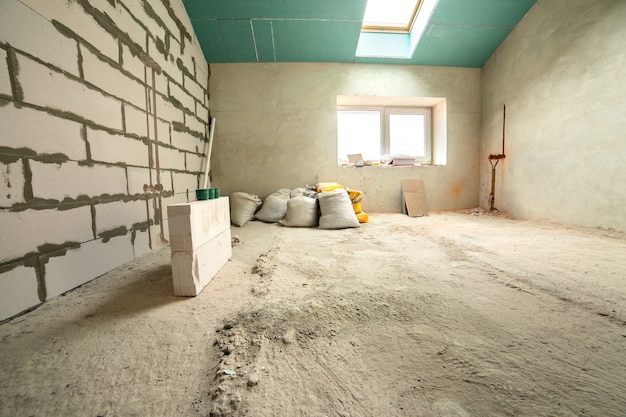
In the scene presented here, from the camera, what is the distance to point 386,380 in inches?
26.8

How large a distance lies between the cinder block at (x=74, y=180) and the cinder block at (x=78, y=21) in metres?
0.64

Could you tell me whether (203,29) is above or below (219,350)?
above

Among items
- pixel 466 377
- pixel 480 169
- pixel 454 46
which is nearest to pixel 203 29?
pixel 454 46

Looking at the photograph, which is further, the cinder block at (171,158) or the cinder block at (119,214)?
the cinder block at (171,158)

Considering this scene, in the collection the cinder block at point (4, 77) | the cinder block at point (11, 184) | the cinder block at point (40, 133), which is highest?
the cinder block at point (4, 77)

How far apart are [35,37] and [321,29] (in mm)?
Result: 2974

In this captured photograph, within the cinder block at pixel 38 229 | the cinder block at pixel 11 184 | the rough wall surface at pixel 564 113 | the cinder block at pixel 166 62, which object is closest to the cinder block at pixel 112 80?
the cinder block at pixel 166 62

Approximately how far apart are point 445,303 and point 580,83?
10.7 feet

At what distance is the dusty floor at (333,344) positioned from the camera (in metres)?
0.62

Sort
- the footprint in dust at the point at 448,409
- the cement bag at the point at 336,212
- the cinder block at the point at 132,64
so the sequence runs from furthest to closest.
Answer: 1. the cement bag at the point at 336,212
2. the cinder block at the point at 132,64
3. the footprint in dust at the point at 448,409

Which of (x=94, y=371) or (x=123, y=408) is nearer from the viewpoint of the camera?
(x=123, y=408)

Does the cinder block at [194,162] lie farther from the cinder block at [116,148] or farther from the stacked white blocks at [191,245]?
the stacked white blocks at [191,245]

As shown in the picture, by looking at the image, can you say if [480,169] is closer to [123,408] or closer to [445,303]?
[445,303]

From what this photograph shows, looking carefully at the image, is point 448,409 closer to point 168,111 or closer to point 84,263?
point 84,263
